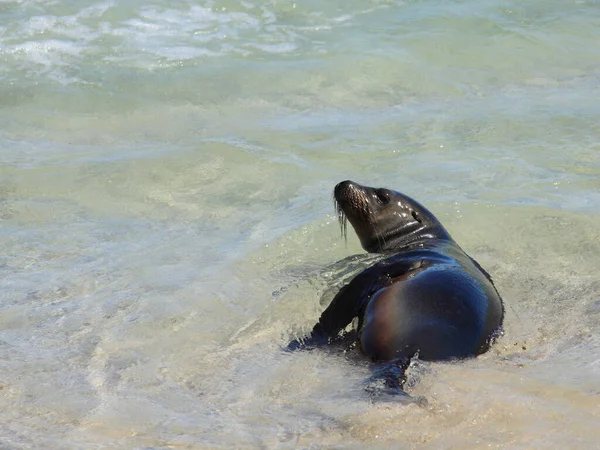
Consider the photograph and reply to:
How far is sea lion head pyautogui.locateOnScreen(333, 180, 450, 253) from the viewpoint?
21.2ft

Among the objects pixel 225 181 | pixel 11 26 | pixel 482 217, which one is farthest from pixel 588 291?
pixel 11 26

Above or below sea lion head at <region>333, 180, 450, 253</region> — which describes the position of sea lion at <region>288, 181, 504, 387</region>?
above

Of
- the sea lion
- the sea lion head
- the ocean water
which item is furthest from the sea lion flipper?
the sea lion head

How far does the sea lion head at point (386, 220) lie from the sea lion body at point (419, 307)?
133 mm

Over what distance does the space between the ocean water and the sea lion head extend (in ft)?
1.18

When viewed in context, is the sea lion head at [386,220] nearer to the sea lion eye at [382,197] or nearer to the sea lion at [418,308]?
the sea lion eye at [382,197]

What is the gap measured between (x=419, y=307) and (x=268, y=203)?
3.21 meters

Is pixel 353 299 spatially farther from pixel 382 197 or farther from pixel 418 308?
pixel 382 197

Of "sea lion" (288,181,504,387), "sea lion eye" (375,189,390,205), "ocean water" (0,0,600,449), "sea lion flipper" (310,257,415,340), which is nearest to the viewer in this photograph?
"ocean water" (0,0,600,449)

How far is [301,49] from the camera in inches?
474

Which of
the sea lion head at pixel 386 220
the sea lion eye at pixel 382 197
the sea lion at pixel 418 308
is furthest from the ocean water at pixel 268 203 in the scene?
the sea lion eye at pixel 382 197

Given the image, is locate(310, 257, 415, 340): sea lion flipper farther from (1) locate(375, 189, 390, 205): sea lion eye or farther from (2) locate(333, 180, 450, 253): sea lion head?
(1) locate(375, 189, 390, 205): sea lion eye

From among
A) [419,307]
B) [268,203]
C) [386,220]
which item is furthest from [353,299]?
[268,203]

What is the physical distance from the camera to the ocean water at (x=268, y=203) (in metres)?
3.93
